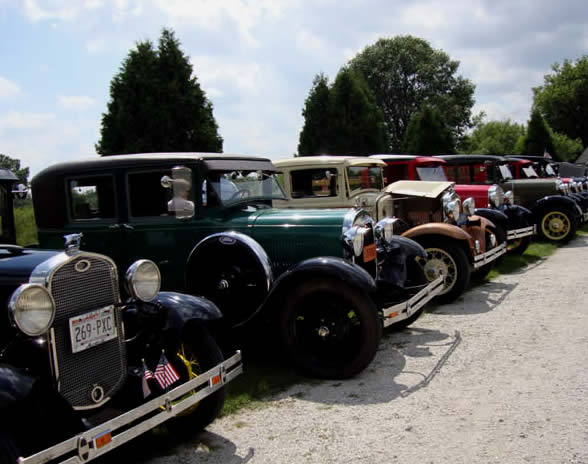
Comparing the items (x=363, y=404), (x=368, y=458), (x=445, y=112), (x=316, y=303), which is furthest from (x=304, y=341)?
(x=445, y=112)

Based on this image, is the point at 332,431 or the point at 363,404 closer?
the point at 332,431

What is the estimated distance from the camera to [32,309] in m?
2.59

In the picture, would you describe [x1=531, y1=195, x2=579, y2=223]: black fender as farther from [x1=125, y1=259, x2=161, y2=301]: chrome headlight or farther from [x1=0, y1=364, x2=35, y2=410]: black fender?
[x1=0, y1=364, x2=35, y2=410]: black fender

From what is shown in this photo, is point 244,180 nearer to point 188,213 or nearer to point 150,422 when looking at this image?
point 188,213

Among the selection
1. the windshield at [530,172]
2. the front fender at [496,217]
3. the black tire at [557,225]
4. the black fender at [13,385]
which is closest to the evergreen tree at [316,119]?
the windshield at [530,172]

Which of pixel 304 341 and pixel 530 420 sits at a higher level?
pixel 304 341

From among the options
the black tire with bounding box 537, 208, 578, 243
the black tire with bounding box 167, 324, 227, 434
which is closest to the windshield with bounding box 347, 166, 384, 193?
the black tire with bounding box 537, 208, 578, 243

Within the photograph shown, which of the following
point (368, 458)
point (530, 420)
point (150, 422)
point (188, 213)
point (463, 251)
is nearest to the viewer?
point (150, 422)

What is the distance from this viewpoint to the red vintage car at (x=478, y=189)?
942 cm

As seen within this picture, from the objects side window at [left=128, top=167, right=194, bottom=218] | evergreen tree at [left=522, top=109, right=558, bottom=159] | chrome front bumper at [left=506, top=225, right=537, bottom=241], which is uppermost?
evergreen tree at [left=522, top=109, right=558, bottom=159]

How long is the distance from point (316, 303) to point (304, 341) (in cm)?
34

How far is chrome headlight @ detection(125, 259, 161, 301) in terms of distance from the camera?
3.25 metres

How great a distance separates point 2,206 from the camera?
4.62 meters

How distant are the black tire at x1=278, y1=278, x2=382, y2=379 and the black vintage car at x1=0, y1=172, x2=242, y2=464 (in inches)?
38.6
